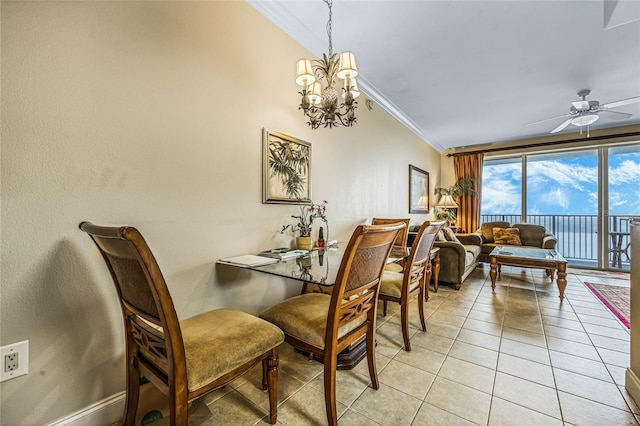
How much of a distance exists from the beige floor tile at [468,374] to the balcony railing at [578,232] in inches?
199

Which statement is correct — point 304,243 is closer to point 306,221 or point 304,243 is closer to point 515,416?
point 306,221

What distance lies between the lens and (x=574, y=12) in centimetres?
208

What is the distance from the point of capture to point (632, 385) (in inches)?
57.7

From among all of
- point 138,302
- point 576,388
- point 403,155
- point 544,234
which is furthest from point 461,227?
point 138,302

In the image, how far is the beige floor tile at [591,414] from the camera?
→ 1.30 metres

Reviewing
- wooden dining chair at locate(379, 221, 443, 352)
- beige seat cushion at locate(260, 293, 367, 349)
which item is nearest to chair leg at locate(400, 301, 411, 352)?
wooden dining chair at locate(379, 221, 443, 352)

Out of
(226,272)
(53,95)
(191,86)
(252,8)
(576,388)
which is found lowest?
(576,388)

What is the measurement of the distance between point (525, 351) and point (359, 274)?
1.64 meters

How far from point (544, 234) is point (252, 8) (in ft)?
18.5

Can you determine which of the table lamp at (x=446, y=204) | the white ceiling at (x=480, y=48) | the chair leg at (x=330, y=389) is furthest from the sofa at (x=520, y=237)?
the chair leg at (x=330, y=389)

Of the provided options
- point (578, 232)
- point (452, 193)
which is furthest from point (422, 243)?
point (578, 232)

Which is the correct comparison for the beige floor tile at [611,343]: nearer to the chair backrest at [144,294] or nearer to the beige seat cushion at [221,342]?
the beige seat cushion at [221,342]

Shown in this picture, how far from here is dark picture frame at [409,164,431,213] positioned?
470 cm

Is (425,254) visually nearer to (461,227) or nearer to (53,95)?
(53,95)
